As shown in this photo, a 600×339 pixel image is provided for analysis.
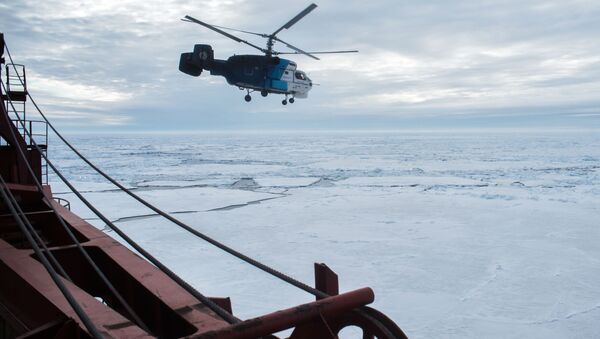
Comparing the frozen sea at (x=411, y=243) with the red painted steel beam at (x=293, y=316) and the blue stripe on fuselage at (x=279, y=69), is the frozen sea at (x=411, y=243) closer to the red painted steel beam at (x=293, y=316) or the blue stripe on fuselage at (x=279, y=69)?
the red painted steel beam at (x=293, y=316)

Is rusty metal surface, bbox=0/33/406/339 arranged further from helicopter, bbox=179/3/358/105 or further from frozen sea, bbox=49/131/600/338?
helicopter, bbox=179/3/358/105

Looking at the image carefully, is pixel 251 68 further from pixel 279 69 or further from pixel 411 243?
pixel 411 243

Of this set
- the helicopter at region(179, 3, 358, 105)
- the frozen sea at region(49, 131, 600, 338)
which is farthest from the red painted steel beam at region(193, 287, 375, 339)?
the helicopter at region(179, 3, 358, 105)

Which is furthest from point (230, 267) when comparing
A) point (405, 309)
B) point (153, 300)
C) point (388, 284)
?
point (153, 300)

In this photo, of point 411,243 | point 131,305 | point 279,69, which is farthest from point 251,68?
point 131,305

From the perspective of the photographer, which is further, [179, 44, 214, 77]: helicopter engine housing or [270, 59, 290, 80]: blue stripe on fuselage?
[179, 44, 214, 77]: helicopter engine housing

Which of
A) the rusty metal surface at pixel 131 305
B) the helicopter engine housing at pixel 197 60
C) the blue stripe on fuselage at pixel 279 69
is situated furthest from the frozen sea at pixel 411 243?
the helicopter engine housing at pixel 197 60

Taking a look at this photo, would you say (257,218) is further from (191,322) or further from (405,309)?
(191,322)

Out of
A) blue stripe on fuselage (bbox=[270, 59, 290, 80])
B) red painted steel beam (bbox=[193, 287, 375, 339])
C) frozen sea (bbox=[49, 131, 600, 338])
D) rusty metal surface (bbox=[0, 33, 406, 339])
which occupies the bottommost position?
frozen sea (bbox=[49, 131, 600, 338])

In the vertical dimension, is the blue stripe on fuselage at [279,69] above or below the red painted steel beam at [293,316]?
above
